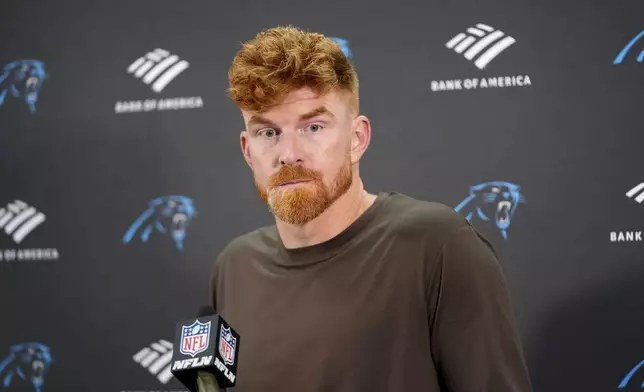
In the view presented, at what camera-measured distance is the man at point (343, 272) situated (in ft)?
4.98

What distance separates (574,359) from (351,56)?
3.91 ft

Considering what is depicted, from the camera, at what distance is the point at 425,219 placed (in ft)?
5.39

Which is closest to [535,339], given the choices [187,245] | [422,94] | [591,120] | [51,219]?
[591,120]

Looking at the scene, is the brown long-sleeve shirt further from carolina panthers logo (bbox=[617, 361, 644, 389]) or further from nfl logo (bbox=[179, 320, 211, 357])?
carolina panthers logo (bbox=[617, 361, 644, 389])

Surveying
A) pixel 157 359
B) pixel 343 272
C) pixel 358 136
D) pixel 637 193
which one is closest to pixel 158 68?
pixel 157 359

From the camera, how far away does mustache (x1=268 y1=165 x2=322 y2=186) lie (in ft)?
5.24

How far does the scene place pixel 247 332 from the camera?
1.72 m

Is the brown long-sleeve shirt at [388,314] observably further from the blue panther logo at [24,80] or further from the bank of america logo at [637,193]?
the blue panther logo at [24,80]

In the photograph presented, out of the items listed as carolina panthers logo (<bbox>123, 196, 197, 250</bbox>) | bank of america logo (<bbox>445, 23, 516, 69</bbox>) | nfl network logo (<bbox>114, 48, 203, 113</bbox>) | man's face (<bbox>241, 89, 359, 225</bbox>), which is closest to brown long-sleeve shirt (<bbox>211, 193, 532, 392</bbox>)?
man's face (<bbox>241, 89, 359, 225</bbox>)

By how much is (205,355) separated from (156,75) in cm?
175

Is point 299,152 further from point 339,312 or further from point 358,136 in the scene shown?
point 339,312

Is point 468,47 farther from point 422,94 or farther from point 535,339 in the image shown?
point 535,339

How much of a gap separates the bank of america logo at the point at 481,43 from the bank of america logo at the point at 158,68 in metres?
0.97

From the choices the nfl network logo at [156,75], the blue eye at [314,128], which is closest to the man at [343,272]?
the blue eye at [314,128]
